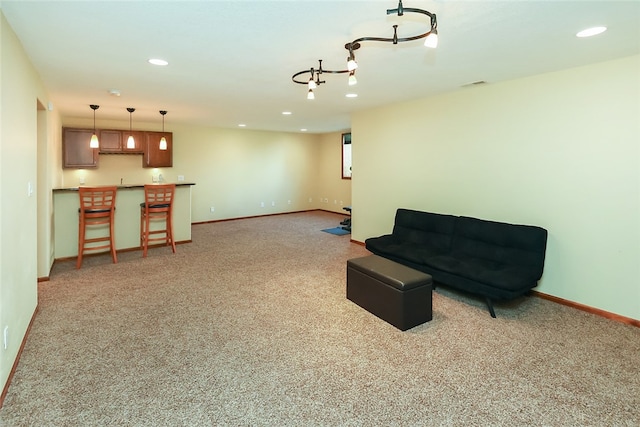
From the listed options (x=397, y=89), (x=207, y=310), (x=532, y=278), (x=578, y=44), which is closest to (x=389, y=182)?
(x=397, y=89)

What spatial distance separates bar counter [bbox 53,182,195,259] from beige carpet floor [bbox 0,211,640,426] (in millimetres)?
1141

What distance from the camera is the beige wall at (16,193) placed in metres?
2.14

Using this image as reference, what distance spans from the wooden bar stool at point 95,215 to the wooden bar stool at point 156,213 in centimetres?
45

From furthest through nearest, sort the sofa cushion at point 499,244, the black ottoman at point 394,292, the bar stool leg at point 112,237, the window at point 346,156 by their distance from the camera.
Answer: the window at point 346,156, the bar stool leg at point 112,237, the sofa cushion at point 499,244, the black ottoman at point 394,292

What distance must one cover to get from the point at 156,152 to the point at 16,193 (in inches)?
202

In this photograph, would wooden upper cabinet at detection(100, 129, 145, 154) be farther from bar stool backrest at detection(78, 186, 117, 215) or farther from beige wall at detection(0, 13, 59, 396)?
beige wall at detection(0, 13, 59, 396)

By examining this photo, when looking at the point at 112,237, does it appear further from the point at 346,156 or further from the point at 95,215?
the point at 346,156

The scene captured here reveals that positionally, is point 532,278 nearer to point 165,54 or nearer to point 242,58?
point 242,58

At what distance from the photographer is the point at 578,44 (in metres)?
2.73

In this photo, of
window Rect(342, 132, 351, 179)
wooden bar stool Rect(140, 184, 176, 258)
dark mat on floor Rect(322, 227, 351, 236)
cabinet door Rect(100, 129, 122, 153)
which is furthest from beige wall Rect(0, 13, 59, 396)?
window Rect(342, 132, 351, 179)

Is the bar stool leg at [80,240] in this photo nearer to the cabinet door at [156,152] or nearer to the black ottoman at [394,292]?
the cabinet door at [156,152]

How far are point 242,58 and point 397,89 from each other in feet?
6.83

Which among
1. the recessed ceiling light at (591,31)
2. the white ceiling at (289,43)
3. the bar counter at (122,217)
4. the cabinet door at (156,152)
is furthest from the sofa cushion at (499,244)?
the cabinet door at (156,152)

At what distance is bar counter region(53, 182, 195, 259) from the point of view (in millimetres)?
4949
